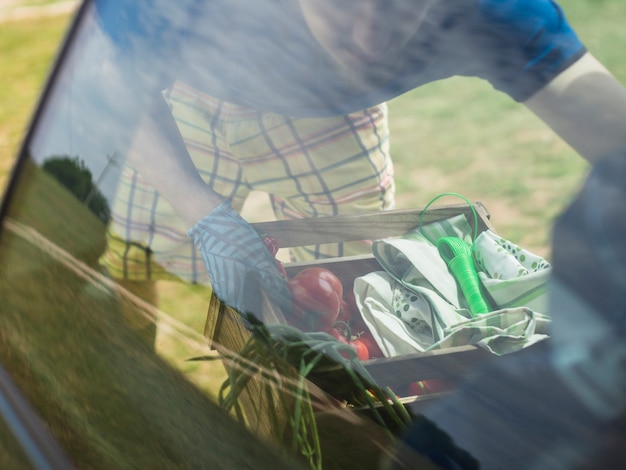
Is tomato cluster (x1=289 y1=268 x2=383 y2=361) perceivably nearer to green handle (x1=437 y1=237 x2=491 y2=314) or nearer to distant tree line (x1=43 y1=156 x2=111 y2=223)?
green handle (x1=437 y1=237 x2=491 y2=314)

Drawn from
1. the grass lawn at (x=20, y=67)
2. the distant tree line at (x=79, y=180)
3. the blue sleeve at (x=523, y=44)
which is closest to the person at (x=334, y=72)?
the blue sleeve at (x=523, y=44)

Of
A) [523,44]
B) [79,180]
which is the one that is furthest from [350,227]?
[79,180]

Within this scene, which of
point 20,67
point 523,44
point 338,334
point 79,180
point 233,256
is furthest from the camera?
point 20,67

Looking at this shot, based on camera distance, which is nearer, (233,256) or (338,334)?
(338,334)

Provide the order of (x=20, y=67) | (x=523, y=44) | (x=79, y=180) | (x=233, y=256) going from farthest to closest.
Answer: (x=20, y=67), (x=79, y=180), (x=233, y=256), (x=523, y=44)

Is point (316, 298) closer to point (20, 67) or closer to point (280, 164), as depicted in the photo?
point (280, 164)

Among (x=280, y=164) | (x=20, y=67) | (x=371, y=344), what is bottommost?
(x=371, y=344)

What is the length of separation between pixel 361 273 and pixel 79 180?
59 cm

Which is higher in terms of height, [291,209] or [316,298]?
[291,209]

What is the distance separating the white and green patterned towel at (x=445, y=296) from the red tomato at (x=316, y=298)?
3 cm

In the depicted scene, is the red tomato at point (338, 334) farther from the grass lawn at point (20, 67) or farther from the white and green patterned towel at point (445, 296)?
the grass lawn at point (20, 67)

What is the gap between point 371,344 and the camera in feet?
3.09

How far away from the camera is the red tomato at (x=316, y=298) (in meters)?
0.98

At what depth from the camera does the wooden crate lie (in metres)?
0.88
